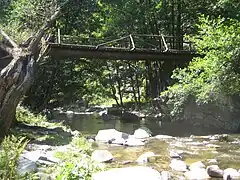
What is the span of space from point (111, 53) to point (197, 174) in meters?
9.35

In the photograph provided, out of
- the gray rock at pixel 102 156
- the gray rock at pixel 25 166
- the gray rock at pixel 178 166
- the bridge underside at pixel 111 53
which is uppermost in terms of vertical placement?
the bridge underside at pixel 111 53

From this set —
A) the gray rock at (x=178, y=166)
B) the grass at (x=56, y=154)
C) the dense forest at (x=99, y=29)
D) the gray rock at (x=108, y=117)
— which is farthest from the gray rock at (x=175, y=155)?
the gray rock at (x=108, y=117)

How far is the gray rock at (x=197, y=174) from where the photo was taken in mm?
6688

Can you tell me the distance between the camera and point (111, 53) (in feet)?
50.5

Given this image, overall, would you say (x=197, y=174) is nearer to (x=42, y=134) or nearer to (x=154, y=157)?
(x=154, y=157)

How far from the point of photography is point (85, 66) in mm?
21547

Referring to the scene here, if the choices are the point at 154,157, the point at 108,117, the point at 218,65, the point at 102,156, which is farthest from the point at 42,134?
the point at 108,117

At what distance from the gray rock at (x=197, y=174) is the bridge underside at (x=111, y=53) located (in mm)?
8764

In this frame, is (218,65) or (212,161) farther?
(218,65)

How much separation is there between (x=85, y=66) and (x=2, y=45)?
10378 mm

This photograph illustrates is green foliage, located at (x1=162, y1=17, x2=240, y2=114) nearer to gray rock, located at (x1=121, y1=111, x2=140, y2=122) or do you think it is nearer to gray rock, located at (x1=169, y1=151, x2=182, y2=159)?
gray rock, located at (x1=169, y1=151, x2=182, y2=159)

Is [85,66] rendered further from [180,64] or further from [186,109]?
[186,109]

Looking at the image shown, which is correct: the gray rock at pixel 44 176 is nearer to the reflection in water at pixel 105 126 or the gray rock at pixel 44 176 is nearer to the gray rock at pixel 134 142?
the gray rock at pixel 134 142

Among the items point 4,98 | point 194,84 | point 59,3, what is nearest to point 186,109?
point 194,84
